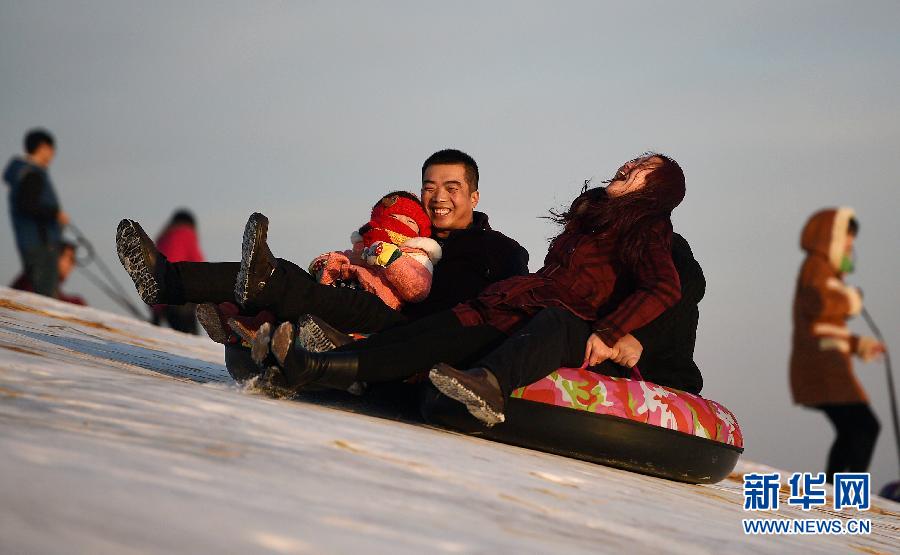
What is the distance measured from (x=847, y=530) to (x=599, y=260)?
1.21 meters

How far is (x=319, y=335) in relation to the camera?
123 inches

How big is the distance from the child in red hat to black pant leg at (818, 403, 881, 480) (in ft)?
6.00

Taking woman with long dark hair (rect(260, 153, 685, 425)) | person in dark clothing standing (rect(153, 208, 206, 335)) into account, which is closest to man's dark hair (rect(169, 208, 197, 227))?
person in dark clothing standing (rect(153, 208, 206, 335))

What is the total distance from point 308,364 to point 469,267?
108cm

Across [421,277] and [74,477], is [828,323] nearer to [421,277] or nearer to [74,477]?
[421,277]

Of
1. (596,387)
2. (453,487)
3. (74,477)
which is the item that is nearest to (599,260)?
(596,387)

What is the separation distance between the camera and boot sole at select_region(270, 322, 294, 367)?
278 cm

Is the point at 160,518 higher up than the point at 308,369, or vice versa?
the point at 308,369

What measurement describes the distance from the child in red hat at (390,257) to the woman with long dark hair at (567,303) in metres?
0.42

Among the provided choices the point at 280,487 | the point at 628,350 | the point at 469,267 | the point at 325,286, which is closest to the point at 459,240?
the point at 469,267

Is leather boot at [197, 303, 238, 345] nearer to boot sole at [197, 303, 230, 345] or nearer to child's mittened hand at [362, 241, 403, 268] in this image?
boot sole at [197, 303, 230, 345]

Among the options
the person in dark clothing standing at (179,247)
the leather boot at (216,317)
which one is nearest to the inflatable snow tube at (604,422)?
the leather boot at (216,317)

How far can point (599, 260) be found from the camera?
10.9 feet

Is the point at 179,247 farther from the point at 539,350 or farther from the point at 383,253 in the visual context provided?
the point at 539,350
